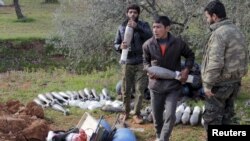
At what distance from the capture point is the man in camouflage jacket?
565cm

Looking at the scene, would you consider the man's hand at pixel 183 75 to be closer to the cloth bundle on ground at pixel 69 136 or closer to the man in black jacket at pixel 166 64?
the man in black jacket at pixel 166 64

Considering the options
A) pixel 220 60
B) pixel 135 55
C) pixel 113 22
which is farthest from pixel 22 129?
pixel 113 22

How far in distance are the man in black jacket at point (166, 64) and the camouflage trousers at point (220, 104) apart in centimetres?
54

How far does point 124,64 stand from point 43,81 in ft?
16.7

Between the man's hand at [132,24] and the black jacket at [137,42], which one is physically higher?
the man's hand at [132,24]

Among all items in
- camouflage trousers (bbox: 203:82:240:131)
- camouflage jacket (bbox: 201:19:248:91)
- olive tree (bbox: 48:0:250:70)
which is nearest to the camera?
camouflage jacket (bbox: 201:19:248:91)

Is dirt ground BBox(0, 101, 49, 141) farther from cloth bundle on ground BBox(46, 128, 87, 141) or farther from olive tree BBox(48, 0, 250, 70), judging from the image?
olive tree BBox(48, 0, 250, 70)

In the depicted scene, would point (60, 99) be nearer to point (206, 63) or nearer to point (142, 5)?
point (142, 5)

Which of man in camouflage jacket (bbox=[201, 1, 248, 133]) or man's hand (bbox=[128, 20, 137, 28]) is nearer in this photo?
man in camouflage jacket (bbox=[201, 1, 248, 133])

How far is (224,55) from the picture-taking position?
5.70 meters

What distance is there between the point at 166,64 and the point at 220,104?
3.09ft

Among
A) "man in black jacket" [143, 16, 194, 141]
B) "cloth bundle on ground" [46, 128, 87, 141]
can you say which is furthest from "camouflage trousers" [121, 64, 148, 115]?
"cloth bundle on ground" [46, 128, 87, 141]

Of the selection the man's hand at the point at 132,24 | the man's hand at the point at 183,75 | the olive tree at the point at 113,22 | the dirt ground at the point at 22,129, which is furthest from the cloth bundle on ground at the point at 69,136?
the olive tree at the point at 113,22

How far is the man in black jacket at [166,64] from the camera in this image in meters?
6.31
